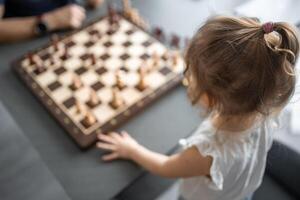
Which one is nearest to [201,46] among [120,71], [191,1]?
[120,71]

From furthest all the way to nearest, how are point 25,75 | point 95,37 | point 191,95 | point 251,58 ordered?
point 95,37 → point 25,75 → point 191,95 → point 251,58

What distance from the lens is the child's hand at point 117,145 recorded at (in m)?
0.91

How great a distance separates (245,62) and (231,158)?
243mm

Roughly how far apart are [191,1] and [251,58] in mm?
947

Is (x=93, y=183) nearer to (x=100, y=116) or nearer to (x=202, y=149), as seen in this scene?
(x=100, y=116)

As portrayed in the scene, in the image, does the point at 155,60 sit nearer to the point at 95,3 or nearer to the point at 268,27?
the point at 95,3

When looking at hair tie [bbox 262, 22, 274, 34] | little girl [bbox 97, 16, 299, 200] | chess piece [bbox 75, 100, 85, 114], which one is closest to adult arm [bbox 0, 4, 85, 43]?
chess piece [bbox 75, 100, 85, 114]

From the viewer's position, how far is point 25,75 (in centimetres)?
110

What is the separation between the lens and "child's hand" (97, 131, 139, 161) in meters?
0.91

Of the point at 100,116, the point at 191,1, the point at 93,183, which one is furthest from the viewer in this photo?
the point at 191,1

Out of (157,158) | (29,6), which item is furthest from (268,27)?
A: (29,6)

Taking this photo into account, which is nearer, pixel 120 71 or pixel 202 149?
pixel 202 149

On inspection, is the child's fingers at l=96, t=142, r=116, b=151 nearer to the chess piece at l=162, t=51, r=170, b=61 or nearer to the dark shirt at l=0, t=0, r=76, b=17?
the chess piece at l=162, t=51, r=170, b=61

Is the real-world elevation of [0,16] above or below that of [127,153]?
above
